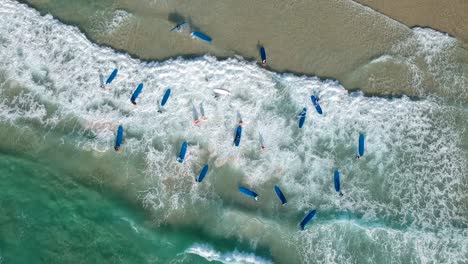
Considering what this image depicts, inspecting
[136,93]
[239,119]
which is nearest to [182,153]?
[239,119]

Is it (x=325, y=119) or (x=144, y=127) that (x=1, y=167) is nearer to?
(x=144, y=127)

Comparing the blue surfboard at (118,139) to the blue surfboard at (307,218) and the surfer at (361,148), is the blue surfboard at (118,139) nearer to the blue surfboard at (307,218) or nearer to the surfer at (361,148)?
the blue surfboard at (307,218)

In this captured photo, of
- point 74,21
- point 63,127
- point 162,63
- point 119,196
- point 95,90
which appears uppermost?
point 74,21

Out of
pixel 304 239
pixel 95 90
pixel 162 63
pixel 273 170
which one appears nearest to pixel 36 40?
pixel 95 90

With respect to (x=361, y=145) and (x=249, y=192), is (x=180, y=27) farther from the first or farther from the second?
(x=361, y=145)

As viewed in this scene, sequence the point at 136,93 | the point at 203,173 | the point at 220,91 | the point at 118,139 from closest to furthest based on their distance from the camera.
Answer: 1. the point at 203,173
2. the point at 118,139
3. the point at 136,93
4. the point at 220,91

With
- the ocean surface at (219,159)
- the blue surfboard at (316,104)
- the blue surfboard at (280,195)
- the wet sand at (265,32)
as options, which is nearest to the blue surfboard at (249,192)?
the ocean surface at (219,159)

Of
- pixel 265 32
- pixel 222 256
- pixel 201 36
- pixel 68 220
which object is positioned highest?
pixel 265 32
